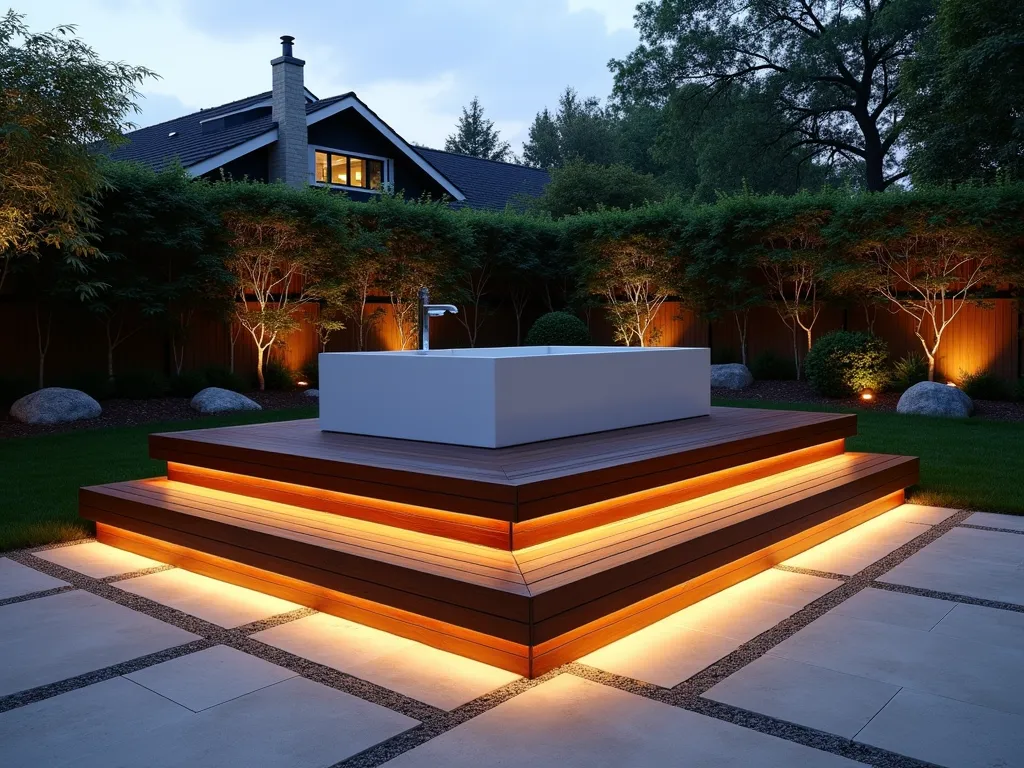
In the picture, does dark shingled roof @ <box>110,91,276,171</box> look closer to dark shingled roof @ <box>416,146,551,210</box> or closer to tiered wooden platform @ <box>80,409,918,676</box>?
dark shingled roof @ <box>416,146,551,210</box>

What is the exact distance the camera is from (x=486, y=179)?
20625mm

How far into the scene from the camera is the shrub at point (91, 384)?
31.1 feet

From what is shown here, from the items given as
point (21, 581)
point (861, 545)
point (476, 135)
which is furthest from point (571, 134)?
point (21, 581)

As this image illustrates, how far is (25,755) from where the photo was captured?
6.93ft

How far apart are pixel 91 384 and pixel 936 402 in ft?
30.8

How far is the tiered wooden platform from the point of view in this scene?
2.75 m

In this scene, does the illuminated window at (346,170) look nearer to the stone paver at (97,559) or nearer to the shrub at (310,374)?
the shrub at (310,374)

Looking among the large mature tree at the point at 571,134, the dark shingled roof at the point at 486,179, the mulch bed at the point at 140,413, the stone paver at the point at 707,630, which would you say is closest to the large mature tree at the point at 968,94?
the dark shingled roof at the point at 486,179

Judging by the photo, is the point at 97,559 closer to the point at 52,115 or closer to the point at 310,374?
the point at 52,115

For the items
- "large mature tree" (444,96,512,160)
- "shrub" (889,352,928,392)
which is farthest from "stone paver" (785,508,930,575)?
"large mature tree" (444,96,512,160)

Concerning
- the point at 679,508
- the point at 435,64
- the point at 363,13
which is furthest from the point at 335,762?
the point at 435,64

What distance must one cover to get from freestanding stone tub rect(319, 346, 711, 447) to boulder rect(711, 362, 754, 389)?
686 centimetres

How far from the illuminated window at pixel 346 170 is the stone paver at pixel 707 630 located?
43.5 ft

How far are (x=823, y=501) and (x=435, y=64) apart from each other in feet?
156
